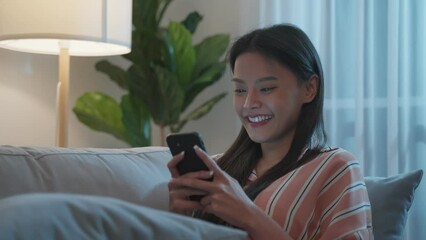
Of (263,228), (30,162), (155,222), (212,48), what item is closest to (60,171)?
(30,162)

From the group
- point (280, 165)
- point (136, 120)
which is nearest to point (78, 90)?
point (136, 120)

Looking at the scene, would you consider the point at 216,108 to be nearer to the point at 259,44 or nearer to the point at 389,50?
the point at 389,50

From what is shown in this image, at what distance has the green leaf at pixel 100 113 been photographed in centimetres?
258

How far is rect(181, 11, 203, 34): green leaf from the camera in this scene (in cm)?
274

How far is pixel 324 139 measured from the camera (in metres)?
1.41

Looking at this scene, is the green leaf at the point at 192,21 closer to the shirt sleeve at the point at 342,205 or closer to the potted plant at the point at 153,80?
the potted plant at the point at 153,80

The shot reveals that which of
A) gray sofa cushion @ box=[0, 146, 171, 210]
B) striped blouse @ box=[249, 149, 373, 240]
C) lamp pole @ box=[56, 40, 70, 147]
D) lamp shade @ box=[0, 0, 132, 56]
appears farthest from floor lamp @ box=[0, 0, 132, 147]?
striped blouse @ box=[249, 149, 373, 240]

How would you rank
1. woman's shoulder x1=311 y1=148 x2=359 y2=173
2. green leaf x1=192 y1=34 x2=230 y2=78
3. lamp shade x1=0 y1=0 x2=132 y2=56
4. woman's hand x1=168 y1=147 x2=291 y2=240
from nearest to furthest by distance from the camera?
woman's hand x1=168 y1=147 x2=291 y2=240 → woman's shoulder x1=311 y1=148 x2=359 y2=173 → lamp shade x1=0 y1=0 x2=132 y2=56 → green leaf x1=192 y1=34 x2=230 y2=78

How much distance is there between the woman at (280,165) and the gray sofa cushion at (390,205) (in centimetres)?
19

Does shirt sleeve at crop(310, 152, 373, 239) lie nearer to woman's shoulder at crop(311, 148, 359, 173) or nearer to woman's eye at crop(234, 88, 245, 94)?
woman's shoulder at crop(311, 148, 359, 173)

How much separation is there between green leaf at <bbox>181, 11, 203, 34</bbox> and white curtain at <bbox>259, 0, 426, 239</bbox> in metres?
0.46

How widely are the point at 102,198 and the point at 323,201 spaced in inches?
28.7

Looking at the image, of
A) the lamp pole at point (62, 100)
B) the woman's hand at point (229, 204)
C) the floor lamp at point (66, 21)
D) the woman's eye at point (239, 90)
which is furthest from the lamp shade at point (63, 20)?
the woman's hand at point (229, 204)

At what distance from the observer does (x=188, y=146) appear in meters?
1.18
